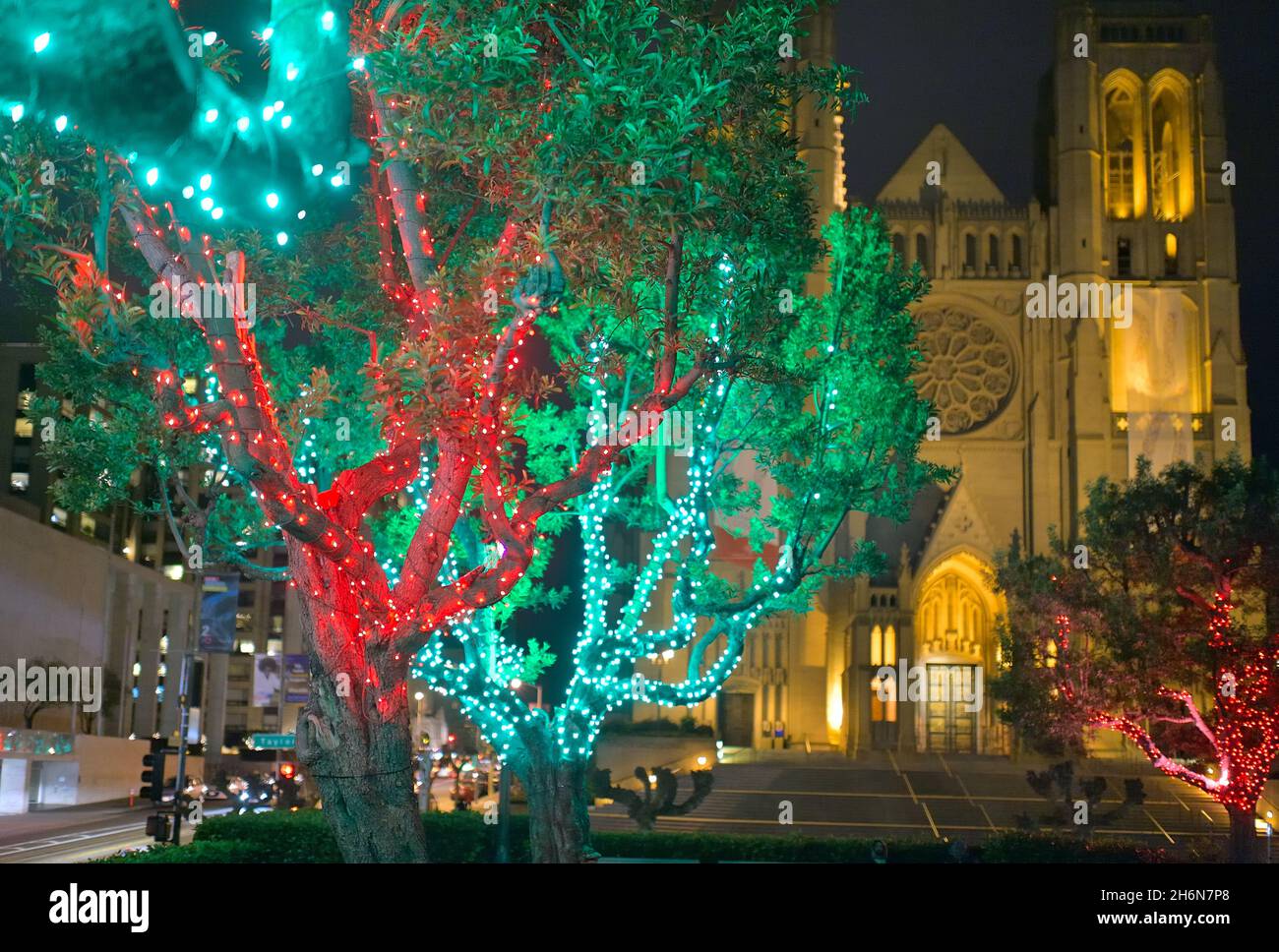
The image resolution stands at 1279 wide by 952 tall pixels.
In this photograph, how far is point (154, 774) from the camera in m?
22.3

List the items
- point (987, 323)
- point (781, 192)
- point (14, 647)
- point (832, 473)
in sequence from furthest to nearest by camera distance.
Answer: point (987, 323) → point (14, 647) → point (832, 473) → point (781, 192)

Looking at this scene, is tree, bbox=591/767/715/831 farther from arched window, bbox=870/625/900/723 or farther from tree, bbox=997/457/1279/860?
arched window, bbox=870/625/900/723

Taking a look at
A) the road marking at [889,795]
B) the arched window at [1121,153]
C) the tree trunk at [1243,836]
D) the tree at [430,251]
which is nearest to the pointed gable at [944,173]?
the arched window at [1121,153]

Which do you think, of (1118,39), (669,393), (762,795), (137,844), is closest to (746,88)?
(669,393)

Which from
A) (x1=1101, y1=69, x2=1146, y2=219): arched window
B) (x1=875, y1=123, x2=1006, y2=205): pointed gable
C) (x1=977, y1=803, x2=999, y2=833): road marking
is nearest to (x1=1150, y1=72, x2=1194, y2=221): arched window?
(x1=1101, y1=69, x2=1146, y2=219): arched window

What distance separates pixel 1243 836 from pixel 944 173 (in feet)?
123

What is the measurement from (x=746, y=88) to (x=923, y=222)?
44103mm

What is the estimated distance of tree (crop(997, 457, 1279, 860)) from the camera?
90.2 ft

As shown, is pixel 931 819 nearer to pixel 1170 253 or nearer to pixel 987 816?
pixel 987 816

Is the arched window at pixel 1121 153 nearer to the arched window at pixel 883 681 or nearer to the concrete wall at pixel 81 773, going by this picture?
the arched window at pixel 883 681

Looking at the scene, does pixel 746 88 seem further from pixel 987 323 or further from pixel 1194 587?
pixel 987 323

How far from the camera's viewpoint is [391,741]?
46.4ft

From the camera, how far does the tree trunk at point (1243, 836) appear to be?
26.5 meters

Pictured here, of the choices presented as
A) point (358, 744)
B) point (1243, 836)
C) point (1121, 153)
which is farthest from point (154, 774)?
point (1121, 153)
